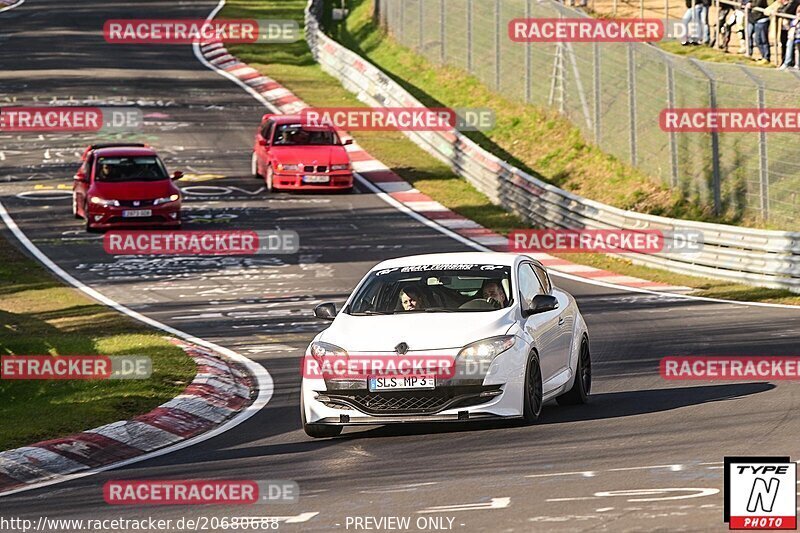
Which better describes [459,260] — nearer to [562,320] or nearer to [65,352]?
[562,320]

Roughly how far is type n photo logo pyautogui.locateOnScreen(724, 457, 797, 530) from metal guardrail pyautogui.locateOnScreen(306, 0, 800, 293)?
593 inches

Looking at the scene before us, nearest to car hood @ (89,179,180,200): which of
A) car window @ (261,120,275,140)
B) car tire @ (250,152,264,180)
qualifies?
car window @ (261,120,275,140)

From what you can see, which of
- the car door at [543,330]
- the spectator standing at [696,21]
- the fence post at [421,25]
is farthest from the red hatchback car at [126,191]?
the fence post at [421,25]

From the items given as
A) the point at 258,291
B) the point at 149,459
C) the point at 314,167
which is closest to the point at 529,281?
the point at 149,459

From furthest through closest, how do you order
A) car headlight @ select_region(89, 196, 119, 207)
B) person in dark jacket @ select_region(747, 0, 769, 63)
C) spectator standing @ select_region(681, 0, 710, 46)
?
spectator standing @ select_region(681, 0, 710, 46) → person in dark jacket @ select_region(747, 0, 769, 63) → car headlight @ select_region(89, 196, 119, 207)

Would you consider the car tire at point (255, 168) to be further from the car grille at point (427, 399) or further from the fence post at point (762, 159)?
the car grille at point (427, 399)

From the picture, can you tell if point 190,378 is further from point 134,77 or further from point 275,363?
point 134,77

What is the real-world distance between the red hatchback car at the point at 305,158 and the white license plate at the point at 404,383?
2224 cm

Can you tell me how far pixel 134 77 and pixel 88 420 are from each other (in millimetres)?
37439

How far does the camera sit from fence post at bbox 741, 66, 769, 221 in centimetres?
2602

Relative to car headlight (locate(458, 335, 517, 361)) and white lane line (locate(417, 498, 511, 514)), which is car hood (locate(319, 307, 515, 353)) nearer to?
car headlight (locate(458, 335, 517, 361))

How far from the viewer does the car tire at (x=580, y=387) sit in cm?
1434

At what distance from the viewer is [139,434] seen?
13836 millimetres

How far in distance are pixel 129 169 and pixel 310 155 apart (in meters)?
4.79
